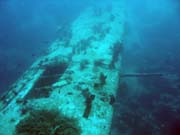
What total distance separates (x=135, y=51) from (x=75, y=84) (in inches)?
244

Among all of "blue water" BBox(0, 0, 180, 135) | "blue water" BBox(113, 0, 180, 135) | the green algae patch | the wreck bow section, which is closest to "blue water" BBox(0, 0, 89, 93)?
"blue water" BBox(0, 0, 180, 135)

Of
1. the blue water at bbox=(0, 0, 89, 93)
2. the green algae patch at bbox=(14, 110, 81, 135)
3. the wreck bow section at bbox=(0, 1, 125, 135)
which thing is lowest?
the green algae patch at bbox=(14, 110, 81, 135)

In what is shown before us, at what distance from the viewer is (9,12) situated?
55.7 ft

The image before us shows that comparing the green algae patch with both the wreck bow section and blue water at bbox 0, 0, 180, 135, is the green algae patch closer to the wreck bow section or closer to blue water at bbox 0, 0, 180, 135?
the wreck bow section

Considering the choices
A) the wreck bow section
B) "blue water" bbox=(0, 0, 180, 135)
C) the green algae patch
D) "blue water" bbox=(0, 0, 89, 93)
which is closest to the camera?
the green algae patch

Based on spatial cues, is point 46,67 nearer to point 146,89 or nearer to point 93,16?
point 146,89

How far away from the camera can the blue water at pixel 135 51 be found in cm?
654

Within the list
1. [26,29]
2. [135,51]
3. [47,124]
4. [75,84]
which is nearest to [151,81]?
[135,51]

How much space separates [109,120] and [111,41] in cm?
391

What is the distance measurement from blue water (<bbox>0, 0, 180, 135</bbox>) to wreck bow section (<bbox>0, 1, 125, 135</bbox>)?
1.27 metres

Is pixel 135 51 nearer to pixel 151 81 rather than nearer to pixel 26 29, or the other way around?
pixel 151 81

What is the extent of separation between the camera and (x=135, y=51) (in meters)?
10.7

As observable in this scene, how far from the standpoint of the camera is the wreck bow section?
4.18 m

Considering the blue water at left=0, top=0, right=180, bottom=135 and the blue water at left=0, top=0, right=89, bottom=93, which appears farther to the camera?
the blue water at left=0, top=0, right=89, bottom=93
